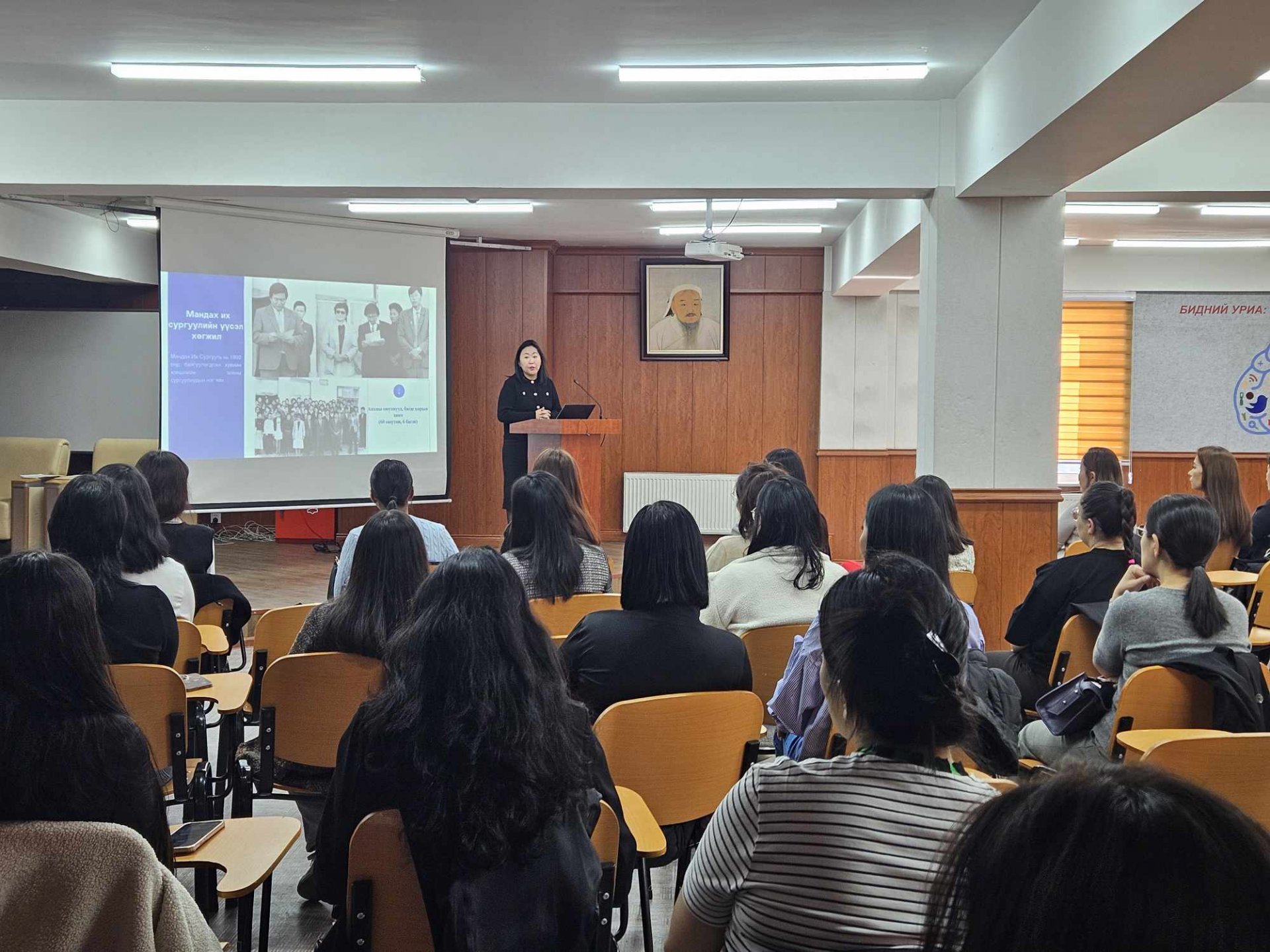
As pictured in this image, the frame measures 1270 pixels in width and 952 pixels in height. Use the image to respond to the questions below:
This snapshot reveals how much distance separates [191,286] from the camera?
8258 mm

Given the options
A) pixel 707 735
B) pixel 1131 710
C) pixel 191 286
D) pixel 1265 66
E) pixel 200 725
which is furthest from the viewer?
pixel 191 286

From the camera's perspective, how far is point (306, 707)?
276 cm

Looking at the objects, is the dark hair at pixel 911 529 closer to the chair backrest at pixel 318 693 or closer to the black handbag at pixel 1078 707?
the black handbag at pixel 1078 707

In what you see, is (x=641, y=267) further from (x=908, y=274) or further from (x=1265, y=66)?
(x=1265, y=66)

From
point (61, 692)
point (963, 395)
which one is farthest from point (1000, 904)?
point (963, 395)

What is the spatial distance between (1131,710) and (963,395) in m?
3.45

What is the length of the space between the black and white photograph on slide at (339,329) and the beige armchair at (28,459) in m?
2.44

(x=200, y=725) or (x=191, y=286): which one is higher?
(x=191, y=286)

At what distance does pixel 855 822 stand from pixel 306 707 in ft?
5.91

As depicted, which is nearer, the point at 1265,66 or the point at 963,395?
the point at 1265,66

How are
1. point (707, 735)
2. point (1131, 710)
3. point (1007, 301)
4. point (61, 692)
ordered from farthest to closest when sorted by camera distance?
1. point (1007, 301)
2. point (1131, 710)
3. point (707, 735)
4. point (61, 692)

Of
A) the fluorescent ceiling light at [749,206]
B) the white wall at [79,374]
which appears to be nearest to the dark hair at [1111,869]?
the fluorescent ceiling light at [749,206]

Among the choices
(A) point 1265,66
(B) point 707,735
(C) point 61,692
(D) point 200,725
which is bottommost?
(D) point 200,725

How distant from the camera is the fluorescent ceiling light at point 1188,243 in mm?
9883
